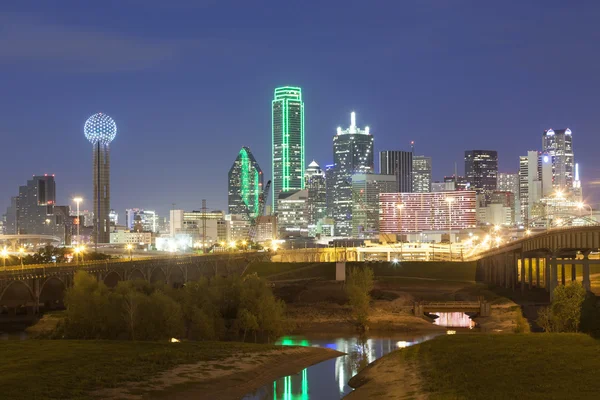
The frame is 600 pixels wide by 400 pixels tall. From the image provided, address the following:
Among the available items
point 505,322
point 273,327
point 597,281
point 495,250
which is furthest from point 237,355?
point 495,250

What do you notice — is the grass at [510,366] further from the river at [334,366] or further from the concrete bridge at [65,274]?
the concrete bridge at [65,274]

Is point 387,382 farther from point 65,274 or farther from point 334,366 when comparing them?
point 65,274

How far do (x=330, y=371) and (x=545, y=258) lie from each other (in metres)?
76.6

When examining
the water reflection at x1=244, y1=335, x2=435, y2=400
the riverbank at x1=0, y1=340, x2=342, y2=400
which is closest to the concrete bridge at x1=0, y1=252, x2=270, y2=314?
the water reflection at x1=244, y1=335, x2=435, y2=400

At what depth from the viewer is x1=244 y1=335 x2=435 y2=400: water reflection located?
2462 inches

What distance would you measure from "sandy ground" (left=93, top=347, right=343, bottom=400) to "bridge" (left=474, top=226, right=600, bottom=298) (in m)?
44.8

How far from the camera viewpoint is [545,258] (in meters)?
139

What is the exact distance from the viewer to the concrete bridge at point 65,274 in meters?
127

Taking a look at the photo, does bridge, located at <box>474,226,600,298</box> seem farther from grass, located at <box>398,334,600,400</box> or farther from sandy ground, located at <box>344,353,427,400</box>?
sandy ground, located at <box>344,353,427,400</box>

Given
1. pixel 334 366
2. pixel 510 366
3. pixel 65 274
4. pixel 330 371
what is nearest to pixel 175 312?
pixel 334 366

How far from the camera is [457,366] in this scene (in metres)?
58.8

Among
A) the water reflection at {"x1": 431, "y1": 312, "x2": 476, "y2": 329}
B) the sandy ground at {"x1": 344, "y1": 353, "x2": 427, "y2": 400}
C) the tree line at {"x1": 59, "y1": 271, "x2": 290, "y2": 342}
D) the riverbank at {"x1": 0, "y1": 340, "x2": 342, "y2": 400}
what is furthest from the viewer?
the water reflection at {"x1": 431, "y1": 312, "x2": 476, "y2": 329}

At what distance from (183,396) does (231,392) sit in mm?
5715

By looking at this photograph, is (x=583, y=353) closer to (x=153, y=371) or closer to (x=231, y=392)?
(x=231, y=392)
